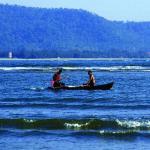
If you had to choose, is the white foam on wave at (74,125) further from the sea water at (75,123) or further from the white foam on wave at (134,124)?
the white foam on wave at (134,124)

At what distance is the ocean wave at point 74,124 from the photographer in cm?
2811

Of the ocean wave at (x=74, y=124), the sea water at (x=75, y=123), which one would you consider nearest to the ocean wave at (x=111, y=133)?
the sea water at (x=75, y=123)

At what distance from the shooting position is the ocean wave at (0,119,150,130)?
28109 millimetres

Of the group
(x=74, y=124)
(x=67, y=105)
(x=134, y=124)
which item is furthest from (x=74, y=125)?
(x=67, y=105)

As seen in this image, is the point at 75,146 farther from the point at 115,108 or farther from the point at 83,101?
the point at 83,101

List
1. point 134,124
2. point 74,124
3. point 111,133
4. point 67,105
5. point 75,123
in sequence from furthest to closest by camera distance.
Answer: point 67,105
point 75,123
point 74,124
point 134,124
point 111,133

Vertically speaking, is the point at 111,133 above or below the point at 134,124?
below

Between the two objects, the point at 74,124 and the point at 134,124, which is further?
the point at 74,124

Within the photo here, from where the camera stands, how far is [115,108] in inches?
1433

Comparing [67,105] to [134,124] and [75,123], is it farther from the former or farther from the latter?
[134,124]

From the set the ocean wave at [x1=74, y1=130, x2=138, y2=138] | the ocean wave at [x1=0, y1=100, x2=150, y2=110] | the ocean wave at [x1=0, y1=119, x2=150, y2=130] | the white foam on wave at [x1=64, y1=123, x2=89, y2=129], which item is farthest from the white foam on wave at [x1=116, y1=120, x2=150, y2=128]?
the ocean wave at [x1=0, y1=100, x2=150, y2=110]

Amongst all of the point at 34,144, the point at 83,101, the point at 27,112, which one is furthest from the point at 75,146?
the point at 83,101

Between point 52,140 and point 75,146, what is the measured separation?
144cm

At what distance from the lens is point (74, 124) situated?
2884 cm
